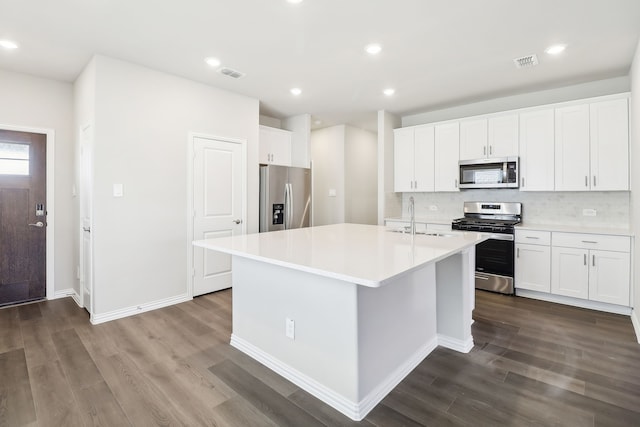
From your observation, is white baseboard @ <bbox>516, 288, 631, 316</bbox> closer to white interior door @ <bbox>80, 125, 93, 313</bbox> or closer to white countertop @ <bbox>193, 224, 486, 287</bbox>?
white countertop @ <bbox>193, 224, 486, 287</bbox>

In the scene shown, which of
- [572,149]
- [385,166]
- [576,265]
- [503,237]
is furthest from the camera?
[385,166]

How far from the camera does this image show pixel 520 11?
239cm

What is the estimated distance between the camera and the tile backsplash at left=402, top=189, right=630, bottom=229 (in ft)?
12.3

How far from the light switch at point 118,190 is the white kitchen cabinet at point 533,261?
14.3ft

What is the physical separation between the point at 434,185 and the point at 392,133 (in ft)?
3.57

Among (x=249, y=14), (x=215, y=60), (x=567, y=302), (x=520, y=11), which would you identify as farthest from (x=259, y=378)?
(x=567, y=302)

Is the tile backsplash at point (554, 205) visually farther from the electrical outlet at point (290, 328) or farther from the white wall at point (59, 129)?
the white wall at point (59, 129)

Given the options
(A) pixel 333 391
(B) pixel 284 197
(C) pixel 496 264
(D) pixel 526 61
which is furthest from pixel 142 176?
(C) pixel 496 264

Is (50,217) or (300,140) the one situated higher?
(300,140)

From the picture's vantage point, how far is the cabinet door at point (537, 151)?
153 inches

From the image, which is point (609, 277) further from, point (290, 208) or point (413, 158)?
point (290, 208)

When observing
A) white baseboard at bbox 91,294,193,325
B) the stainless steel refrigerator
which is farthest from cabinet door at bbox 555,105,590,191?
white baseboard at bbox 91,294,193,325

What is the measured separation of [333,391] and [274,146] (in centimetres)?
380

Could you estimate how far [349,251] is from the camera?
2.07 meters
